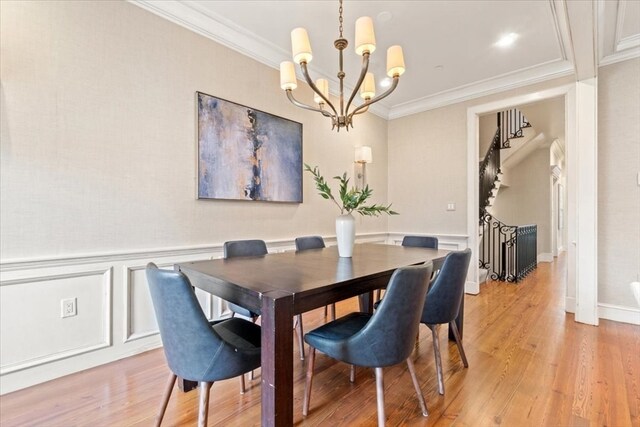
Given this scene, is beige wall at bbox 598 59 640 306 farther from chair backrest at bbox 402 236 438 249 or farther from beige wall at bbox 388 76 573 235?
chair backrest at bbox 402 236 438 249

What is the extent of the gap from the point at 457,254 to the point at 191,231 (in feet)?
7.02

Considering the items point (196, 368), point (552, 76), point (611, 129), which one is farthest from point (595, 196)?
point (196, 368)

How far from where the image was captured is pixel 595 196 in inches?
117

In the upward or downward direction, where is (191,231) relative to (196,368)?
upward

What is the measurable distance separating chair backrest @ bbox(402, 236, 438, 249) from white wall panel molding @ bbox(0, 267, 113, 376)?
2.66 meters

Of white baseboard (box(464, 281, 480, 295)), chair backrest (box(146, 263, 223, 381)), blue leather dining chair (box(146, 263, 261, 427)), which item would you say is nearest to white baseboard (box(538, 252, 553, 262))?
white baseboard (box(464, 281, 480, 295))

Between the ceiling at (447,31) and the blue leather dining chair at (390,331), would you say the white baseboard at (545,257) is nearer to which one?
the ceiling at (447,31)

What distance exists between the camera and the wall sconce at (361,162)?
411cm

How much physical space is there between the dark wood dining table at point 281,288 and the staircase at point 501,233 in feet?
12.5

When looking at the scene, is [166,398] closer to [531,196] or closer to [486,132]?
[486,132]

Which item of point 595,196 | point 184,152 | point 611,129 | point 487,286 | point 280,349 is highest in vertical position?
point 611,129

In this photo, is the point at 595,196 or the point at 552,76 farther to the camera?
the point at 552,76

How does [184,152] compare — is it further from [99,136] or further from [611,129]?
[611,129]

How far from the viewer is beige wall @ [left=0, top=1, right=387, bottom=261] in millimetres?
1833
